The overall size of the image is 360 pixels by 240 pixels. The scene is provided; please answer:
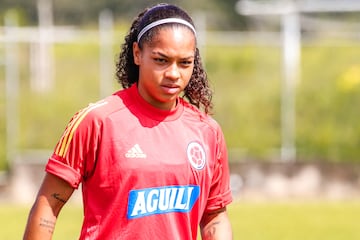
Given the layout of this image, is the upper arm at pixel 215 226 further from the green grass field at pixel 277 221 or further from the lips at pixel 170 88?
the green grass field at pixel 277 221

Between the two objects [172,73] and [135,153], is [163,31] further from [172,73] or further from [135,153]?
[135,153]

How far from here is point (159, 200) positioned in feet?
16.3

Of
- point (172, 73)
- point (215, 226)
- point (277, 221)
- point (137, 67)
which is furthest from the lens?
point (277, 221)

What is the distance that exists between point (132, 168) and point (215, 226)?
68cm

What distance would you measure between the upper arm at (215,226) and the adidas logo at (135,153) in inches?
23.3

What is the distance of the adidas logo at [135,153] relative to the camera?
16.3 ft

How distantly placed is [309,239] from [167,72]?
9.20 meters

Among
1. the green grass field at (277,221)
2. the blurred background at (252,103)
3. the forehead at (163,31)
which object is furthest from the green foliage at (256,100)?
the forehead at (163,31)

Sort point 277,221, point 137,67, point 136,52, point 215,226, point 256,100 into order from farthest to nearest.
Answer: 1. point 256,100
2. point 277,221
3. point 215,226
4. point 137,67
5. point 136,52

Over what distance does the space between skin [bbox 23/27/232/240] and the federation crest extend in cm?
25

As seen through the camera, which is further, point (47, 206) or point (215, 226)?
point (215, 226)

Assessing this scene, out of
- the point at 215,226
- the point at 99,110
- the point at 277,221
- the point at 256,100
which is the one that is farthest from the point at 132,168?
the point at 256,100

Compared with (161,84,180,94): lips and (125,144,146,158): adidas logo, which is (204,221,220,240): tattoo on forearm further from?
(161,84,180,94): lips

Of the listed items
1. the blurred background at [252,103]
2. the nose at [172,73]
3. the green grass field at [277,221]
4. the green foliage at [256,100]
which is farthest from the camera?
the green foliage at [256,100]
